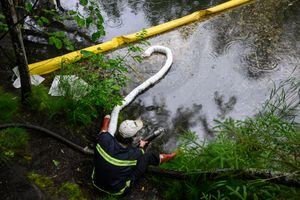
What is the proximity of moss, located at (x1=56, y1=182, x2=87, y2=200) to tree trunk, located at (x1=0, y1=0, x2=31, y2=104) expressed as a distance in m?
1.43

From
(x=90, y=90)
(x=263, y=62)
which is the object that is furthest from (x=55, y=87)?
(x=263, y=62)

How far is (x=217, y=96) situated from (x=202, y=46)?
54.1 inches

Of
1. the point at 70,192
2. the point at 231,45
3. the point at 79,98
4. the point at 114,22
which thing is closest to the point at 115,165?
the point at 70,192

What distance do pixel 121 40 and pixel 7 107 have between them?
9.08 ft

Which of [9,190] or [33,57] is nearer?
[9,190]

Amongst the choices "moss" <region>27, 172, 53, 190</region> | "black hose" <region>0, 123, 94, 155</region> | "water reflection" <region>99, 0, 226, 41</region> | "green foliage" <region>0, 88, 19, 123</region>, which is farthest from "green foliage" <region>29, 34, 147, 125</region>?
"water reflection" <region>99, 0, 226, 41</region>

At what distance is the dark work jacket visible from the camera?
387 centimetres

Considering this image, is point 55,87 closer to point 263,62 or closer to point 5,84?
point 5,84

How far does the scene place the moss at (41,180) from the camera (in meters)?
3.95

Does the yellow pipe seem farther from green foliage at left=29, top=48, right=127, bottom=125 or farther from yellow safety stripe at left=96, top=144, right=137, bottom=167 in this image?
yellow safety stripe at left=96, top=144, right=137, bottom=167

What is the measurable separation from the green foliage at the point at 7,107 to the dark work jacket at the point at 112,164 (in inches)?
53.1

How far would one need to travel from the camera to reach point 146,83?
19.2 feet

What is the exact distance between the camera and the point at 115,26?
23.9 feet

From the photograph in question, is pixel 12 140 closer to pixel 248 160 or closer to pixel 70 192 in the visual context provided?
pixel 70 192
